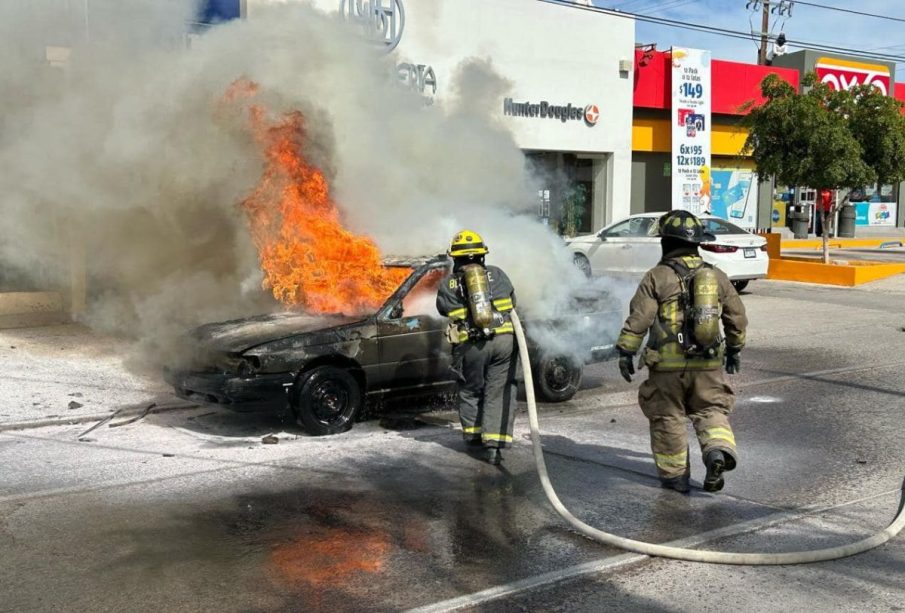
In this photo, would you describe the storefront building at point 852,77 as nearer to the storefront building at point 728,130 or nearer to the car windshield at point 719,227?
the storefront building at point 728,130

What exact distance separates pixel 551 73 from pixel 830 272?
7.60 m

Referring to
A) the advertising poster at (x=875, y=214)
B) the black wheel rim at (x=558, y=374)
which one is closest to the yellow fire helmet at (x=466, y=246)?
the black wheel rim at (x=558, y=374)

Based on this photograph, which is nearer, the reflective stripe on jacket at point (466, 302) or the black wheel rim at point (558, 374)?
the reflective stripe on jacket at point (466, 302)

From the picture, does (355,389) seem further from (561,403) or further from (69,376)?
(69,376)

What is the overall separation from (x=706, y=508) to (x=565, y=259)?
3.76 meters

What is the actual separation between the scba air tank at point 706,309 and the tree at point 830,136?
1302 cm

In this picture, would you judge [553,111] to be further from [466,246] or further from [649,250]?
[466,246]

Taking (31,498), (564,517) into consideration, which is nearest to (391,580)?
(564,517)

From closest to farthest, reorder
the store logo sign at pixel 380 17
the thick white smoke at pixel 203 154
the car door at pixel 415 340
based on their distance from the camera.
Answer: the car door at pixel 415 340
the thick white smoke at pixel 203 154
the store logo sign at pixel 380 17

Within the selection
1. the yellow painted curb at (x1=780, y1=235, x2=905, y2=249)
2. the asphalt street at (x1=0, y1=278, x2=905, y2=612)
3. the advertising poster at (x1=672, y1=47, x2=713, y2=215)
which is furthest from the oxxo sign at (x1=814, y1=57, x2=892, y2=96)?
the asphalt street at (x1=0, y1=278, x2=905, y2=612)

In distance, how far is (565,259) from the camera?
849 centimetres

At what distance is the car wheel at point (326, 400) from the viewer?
6.78 meters

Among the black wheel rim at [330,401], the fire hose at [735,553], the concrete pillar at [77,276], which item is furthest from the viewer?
the concrete pillar at [77,276]

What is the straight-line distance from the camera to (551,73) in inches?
773
